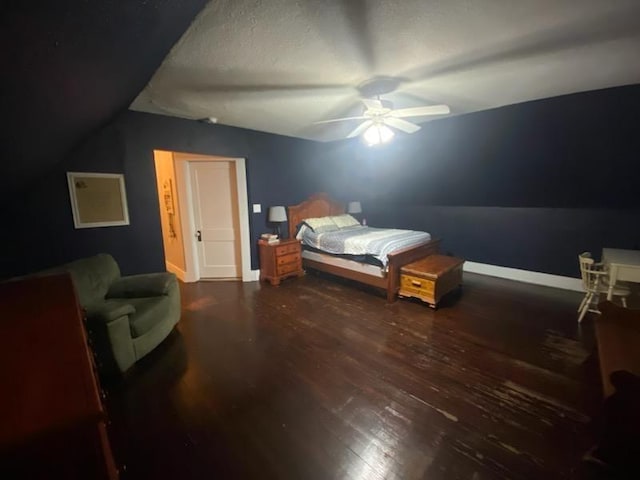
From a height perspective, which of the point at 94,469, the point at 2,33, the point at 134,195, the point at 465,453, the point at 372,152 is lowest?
the point at 465,453

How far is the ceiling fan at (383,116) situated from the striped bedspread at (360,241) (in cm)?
133

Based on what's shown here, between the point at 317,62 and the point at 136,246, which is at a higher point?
the point at 317,62

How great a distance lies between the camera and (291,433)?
166 centimetres

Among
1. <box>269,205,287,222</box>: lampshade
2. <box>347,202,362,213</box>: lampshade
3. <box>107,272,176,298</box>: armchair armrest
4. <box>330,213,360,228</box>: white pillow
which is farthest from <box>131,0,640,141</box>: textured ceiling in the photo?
<box>347,202,362,213</box>: lampshade

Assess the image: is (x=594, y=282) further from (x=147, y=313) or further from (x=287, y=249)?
(x=147, y=313)

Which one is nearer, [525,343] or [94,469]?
[94,469]

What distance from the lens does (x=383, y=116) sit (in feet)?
9.46

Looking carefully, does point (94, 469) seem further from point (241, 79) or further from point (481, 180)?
point (481, 180)

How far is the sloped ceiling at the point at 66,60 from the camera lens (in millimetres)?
863

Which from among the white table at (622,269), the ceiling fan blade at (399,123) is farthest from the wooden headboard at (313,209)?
the white table at (622,269)

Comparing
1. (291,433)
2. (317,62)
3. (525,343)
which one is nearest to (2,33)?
(317,62)

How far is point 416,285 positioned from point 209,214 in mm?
3348

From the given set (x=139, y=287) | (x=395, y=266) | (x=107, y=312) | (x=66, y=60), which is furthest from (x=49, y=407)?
(x=395, y=266)

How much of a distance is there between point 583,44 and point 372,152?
11.5 feet
